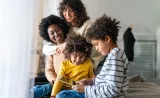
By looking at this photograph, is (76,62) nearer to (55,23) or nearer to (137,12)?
(55,23)

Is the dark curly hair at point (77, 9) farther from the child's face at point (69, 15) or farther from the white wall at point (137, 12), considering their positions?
the white wall at point (137, 12)

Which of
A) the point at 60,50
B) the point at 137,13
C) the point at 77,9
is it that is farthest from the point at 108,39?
the point at 137,13

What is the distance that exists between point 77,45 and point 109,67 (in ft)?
1.54

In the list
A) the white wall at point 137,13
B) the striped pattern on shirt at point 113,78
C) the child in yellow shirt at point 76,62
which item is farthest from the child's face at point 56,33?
the white wall at point 137,13

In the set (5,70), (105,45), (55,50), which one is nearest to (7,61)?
(5,70)

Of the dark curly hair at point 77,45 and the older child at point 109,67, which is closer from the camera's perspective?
the older child at point 109,67

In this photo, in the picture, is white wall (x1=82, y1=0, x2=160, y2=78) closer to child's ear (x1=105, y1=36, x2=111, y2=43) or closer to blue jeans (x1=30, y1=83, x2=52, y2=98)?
blue jeans (x1=30, y1=83, x2=52, y2=98)

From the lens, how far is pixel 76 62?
54.5 inches

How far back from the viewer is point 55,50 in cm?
156

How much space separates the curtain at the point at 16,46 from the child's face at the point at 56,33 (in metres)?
0.66

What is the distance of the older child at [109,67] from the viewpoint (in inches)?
37.1

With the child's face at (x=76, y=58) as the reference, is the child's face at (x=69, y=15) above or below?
above

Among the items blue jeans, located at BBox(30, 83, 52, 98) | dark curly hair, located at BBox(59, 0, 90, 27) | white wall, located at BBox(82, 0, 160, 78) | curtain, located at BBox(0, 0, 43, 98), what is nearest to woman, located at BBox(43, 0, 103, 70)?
dark curly hair, located at BBox(59, 0, 90, 27)

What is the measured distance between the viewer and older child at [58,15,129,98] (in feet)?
3.09
